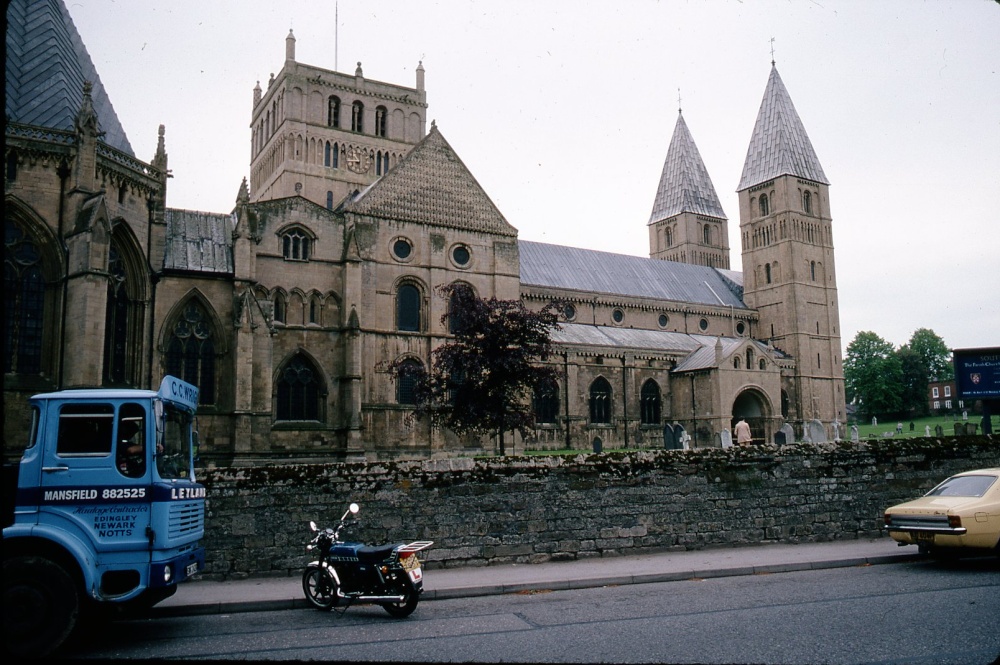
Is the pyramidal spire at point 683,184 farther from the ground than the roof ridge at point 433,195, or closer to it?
farther from the ground

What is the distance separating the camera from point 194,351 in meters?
30.9

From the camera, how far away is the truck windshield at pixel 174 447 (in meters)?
9.27

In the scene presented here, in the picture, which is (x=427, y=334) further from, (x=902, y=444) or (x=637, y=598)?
(x=637, y=598)

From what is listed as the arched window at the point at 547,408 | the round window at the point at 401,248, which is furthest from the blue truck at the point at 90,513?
the arched window at the point at 547,408

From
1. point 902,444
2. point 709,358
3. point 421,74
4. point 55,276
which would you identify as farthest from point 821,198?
point 55,276

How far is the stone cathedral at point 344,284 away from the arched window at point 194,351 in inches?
3.3

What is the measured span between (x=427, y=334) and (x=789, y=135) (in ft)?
142

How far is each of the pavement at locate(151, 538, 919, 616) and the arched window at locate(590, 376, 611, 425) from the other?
31.8 metres

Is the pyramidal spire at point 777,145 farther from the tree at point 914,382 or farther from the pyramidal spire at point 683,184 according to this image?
the tree at point 914,382

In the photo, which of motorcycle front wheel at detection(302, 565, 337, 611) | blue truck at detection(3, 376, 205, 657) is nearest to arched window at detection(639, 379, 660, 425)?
motorcycle front wheel at detection(302, 565, 337, 611)

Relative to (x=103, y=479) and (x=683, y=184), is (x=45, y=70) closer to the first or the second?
(x=103, y=479)

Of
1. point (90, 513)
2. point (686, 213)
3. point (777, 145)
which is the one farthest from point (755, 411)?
point (90, 513)

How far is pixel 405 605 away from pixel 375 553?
747 mm

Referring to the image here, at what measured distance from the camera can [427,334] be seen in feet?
124
